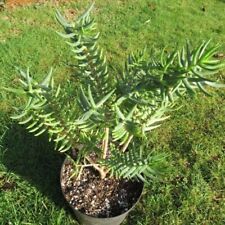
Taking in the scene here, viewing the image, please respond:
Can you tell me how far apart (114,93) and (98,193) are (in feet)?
3.13

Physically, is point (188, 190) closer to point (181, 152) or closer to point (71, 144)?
point (181, 152)

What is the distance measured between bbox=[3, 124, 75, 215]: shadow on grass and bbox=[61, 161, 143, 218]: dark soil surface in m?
0.35

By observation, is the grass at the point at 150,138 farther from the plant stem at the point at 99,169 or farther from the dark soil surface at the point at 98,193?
the plant stem at the point at 99,169

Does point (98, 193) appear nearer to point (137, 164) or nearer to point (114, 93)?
point (137, 164)

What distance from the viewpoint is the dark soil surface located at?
2.95 meters

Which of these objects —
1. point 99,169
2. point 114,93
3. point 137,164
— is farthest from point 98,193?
point 114,93

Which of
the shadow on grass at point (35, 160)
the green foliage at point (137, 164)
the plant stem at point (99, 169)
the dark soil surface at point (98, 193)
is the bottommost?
the shadow on grass at point (35, 160)

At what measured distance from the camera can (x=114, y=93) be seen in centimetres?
233

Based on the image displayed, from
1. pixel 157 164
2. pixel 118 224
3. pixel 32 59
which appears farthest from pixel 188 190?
pixel 32 59

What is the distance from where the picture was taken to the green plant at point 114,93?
1.95 metres

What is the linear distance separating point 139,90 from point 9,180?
5.96 ft

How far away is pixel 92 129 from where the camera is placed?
2.50m

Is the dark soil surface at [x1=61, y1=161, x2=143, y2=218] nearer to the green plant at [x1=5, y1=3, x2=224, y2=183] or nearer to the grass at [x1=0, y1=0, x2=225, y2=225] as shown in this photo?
the grass at [x1=0, y1=0, x2=225, y2=225]

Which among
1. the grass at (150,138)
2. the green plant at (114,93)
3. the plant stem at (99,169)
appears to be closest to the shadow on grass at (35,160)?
the grass at (150,138)
